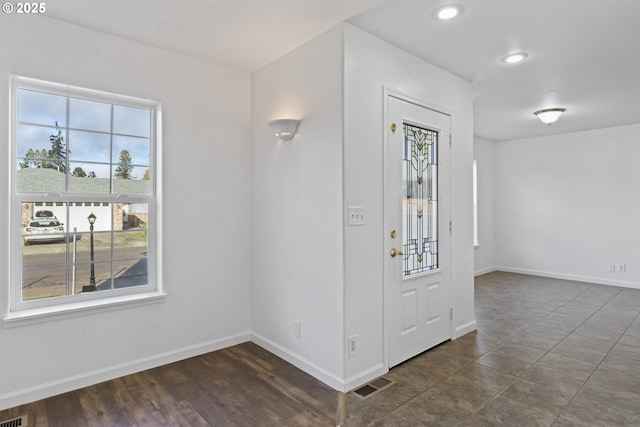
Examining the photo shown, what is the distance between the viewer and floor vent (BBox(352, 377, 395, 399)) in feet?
8.34

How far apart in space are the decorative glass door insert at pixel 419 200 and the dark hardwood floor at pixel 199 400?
4.24 feet

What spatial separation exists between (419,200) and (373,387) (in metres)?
1.60

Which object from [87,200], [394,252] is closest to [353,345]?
[394,252]

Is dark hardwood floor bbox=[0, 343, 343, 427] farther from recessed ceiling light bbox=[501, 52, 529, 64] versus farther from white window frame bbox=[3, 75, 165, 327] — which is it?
recessed ceiling light bbox=[501, 52, 529, 64]

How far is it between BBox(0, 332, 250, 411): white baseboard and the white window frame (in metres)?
0.47

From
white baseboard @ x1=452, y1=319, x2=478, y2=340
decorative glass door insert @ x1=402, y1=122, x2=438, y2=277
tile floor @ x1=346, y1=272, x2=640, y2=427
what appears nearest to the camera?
tile floor @ x1=346, y1=272, x2=640, y2=427

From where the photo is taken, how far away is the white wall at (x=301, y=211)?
2.67 metres

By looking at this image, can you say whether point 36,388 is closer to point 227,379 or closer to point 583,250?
point 227,379

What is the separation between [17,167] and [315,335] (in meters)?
2.51

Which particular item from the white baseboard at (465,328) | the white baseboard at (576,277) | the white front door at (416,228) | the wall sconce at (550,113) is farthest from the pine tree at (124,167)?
the white baseboard at (576,277)

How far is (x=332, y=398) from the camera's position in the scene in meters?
2.49

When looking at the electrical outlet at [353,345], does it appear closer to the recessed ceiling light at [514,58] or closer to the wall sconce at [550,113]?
the recessed ceiling light at [514,58]

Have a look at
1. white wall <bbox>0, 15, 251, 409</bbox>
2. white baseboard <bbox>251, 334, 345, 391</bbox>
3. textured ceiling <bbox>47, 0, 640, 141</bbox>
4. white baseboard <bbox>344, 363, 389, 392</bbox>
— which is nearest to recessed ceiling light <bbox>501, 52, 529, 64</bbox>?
textured ceiling <bbox>47, 0, 640, 141</bbox>

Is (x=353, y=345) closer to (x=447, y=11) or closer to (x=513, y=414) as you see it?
(x=513, y=414)
